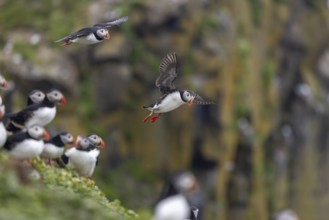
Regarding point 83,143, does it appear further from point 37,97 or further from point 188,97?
point 188,97

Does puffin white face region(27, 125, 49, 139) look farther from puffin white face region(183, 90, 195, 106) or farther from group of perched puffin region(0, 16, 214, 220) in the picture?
puffin white face region(183, 90, 195, 106)

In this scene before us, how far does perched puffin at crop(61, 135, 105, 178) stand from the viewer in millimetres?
12602

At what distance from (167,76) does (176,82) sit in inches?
606

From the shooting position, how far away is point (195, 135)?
103 ft

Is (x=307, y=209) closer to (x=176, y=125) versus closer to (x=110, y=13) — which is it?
(x=176, y=125)

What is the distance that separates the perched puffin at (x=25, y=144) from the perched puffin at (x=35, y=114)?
82 cm

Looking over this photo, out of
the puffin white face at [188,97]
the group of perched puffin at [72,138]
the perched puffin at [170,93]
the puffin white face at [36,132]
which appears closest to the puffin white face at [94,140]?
the group of perched puffin at [72,138]

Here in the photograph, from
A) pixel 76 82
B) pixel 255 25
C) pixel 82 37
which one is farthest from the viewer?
pixel 255 25

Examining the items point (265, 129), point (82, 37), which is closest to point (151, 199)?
point (265, 129)

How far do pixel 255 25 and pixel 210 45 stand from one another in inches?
215

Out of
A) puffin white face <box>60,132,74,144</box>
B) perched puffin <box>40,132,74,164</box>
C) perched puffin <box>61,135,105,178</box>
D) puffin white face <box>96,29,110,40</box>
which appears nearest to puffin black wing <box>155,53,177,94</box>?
puffin white face <box>96,29,110,40</box>

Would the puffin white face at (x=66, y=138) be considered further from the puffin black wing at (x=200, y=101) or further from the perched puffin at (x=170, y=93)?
the puffin black wing at (x=200, y=101)

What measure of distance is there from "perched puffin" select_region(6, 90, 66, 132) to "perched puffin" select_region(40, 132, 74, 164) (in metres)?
0.25

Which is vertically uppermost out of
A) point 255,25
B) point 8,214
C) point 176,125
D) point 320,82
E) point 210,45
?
point 320,82
